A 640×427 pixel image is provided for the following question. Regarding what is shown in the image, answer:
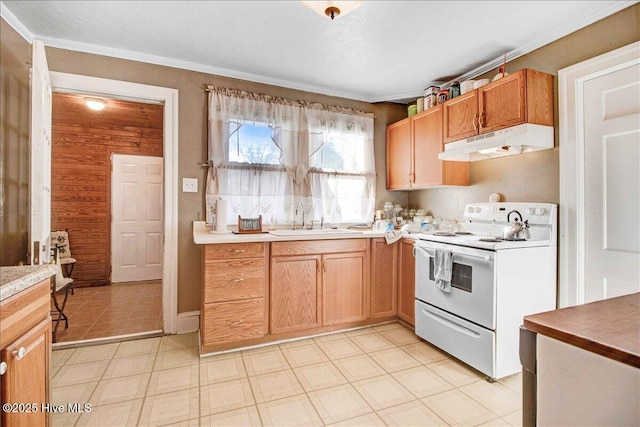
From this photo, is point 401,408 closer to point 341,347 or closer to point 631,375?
point 341,347

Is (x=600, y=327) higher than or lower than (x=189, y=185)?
lower

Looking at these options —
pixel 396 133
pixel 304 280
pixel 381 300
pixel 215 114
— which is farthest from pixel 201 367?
pixel 396 133

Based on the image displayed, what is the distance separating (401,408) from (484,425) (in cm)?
41

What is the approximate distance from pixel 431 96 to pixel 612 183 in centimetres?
163

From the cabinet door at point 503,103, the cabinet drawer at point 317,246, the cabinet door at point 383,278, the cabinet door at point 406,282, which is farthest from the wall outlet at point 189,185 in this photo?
the cabinet door at point 503,103

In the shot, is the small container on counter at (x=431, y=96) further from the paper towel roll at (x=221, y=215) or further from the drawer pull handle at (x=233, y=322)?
the drawer pull handle at (x=233, y=322)

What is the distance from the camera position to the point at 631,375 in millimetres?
560

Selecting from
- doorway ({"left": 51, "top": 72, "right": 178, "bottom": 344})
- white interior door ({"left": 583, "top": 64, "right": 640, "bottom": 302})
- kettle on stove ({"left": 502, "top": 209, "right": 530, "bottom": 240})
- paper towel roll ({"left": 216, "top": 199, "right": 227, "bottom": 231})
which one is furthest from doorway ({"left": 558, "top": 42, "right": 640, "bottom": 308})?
doorway ({"left": 51, "top": 72, "right": 178, "bottom": 344})

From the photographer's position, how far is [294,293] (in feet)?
8.28

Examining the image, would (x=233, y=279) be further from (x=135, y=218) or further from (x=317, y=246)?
(x=135, y=218)

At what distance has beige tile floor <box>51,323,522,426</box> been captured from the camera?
162 centimetres

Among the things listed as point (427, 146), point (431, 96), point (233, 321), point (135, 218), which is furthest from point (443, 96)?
point (135, 218)

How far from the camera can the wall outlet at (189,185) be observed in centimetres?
271

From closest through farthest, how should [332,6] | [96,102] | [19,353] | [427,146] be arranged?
[19,353] → [332,6] → [427,146] → [96,102]
